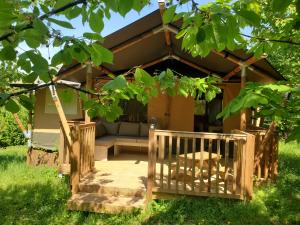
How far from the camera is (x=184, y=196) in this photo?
6113mm

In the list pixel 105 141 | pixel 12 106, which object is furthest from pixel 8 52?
pixel 105 141

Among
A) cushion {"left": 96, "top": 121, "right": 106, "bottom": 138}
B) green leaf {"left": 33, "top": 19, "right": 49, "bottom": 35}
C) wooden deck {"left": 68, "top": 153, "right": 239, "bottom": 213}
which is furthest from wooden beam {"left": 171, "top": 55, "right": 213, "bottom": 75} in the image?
green leaf {"left": 33, "top": 19, "right": 49, "bottom": 35}

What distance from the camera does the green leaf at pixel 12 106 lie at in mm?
1328

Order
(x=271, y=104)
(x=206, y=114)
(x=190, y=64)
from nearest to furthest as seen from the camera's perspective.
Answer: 1. (x=271, y=104)
2. (x=190, y=64)
3. (x=206, y=114)

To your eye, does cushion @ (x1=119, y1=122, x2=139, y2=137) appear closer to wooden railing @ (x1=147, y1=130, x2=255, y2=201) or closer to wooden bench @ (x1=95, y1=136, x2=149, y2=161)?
wooden bench @ (x1=95, y1=136, x2=149, y2=161)

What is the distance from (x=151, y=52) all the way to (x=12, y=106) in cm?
876

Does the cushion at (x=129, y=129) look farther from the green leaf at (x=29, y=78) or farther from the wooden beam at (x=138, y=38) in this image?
the green leaf at (x=29, y=78)

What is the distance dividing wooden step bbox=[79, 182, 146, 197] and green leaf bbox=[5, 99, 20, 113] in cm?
514

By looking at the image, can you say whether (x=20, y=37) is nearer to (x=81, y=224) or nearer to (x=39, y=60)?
(x=39, y=60)

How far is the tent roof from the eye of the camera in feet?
23.5

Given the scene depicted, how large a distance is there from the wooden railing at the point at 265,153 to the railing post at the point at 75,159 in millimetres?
3762

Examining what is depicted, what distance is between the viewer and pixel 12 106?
1341mm

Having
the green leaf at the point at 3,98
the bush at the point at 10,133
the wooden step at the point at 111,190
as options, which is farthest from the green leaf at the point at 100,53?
the bush at the point at 10,133

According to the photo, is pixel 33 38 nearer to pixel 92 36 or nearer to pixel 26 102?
pixel 92 36
